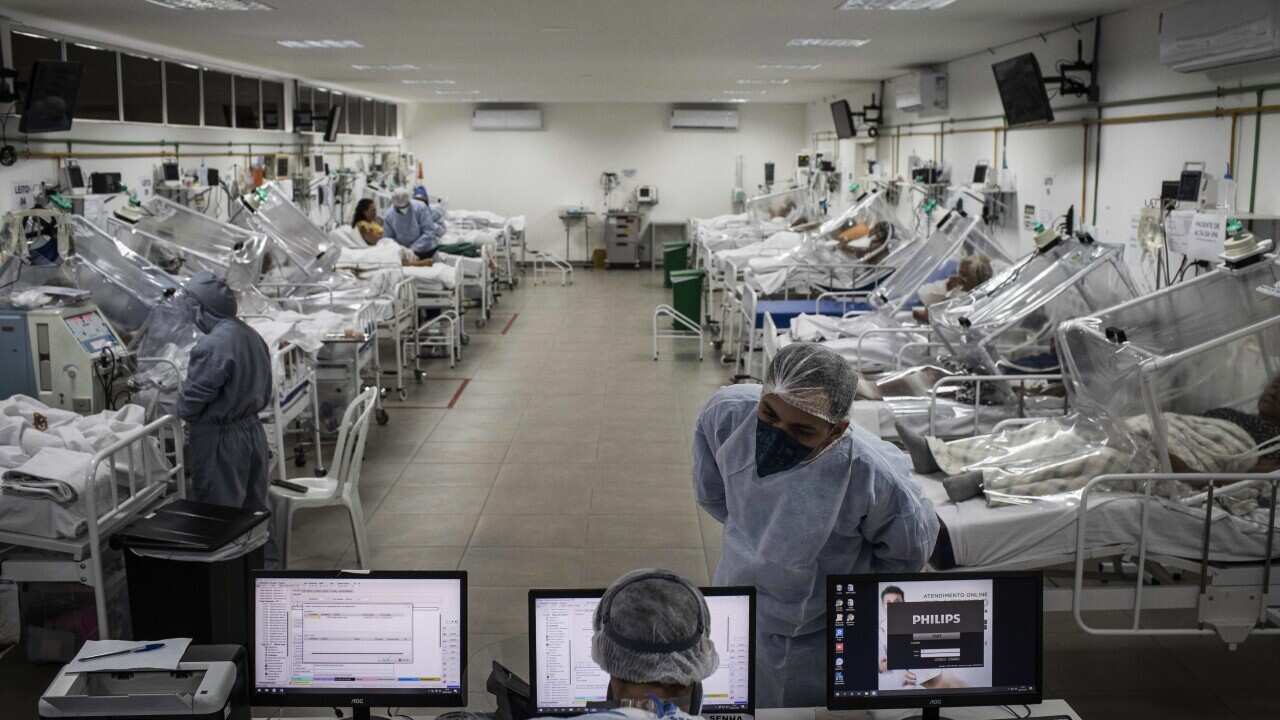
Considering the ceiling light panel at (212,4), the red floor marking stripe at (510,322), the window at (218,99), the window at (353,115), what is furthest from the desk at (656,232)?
the ceiling light panel at (212,4)

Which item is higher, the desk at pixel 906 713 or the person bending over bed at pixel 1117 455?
the person bending over bed at pixel 1117 455

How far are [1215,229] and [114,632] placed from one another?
562 cm

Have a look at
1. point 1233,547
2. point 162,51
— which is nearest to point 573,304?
point 162,51

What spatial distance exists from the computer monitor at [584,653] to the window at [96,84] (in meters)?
7.08

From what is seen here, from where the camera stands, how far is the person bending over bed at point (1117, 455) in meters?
4.10

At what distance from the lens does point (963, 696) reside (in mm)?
2574

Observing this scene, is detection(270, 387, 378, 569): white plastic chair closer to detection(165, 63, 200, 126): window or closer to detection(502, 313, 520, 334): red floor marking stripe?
Result: detection(165, 63, 200, 126): window

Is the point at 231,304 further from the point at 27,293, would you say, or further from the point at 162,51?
the point at 162,51

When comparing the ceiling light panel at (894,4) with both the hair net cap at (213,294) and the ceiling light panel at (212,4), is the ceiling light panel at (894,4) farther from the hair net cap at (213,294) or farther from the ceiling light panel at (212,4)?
the hair net cap at (213,294)

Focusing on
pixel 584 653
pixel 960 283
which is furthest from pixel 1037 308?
pixel 584 653

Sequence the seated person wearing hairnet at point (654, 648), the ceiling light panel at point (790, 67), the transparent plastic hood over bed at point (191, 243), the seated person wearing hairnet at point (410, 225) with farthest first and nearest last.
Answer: the seated person wearing hairnet at point (410, 225) → the ceiling light panel at point (790, 67) → the transparent plastic hood over bed at point (191, 243) → the seated person wearing hairnet at point (654, 648)

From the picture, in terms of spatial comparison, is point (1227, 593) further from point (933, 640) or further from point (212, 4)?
point (212, 4)

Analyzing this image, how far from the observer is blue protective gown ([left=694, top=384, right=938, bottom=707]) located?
289 centimetres

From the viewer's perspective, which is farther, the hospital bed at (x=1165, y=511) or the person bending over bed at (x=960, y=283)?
the person bending over bed at (x=960, y=283)
